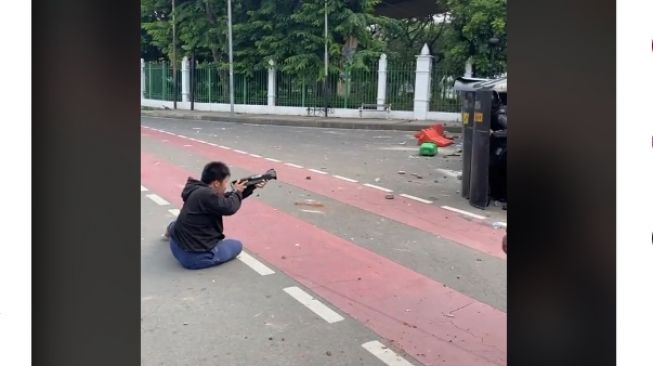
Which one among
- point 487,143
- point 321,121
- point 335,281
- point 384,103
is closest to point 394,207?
point 487,143

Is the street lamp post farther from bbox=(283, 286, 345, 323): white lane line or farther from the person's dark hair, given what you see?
bbox=(283, 286, 345, 323): white lane line

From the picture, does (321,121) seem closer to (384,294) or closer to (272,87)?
(272,87)

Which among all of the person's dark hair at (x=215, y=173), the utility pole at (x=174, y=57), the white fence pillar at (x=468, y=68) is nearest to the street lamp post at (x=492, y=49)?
the white fence pillar at (x=468, y=68)

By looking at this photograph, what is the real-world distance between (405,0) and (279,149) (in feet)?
52.1

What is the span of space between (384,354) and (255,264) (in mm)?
2012

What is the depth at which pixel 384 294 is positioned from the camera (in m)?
4.81

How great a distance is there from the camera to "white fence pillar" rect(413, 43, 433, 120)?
22.4m

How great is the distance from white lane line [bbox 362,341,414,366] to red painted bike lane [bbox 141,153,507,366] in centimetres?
10

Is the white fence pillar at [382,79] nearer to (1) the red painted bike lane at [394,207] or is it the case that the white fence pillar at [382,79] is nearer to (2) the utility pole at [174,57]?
(2) the utility pole at [174,57]
